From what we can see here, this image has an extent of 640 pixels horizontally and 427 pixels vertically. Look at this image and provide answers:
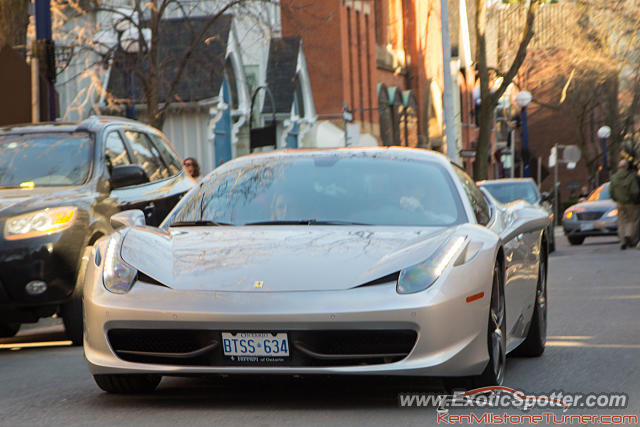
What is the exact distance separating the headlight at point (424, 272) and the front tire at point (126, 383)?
149cm

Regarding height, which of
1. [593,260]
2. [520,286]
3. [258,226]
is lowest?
[593,260]

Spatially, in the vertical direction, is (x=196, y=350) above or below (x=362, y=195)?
below

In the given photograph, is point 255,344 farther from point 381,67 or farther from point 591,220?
point 381,67

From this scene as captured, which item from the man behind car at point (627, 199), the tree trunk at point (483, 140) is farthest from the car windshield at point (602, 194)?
the tree trunk at point (483, 140)

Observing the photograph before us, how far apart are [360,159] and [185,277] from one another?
1.75 m

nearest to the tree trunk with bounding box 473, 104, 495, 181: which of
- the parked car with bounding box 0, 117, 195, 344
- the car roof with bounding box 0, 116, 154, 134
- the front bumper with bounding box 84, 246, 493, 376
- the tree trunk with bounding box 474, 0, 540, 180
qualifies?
the tree trunk with bounding box 474, 0, 540, 180

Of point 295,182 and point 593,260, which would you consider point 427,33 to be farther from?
point 295,182

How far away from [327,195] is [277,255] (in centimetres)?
96

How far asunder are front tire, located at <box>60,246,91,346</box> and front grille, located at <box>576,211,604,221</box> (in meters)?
21.1

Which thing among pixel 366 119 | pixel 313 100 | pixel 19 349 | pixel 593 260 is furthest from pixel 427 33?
pixel 19 349

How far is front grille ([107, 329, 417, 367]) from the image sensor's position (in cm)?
585

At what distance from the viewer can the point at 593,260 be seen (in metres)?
22.0

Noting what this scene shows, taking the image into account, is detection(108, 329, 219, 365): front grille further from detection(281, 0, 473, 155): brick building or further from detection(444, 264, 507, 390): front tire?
detection(281, 0, 473, 155): brick building

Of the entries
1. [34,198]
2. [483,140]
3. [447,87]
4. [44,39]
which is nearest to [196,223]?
[34,198]
